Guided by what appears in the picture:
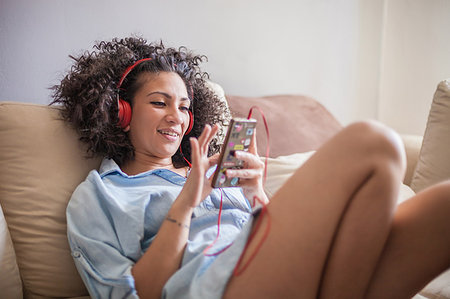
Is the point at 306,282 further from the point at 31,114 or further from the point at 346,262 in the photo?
the point at 31,114

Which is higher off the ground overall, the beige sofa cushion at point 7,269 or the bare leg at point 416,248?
the bare leg at point 416,248

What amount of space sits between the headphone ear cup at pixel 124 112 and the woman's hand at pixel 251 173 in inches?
16.5

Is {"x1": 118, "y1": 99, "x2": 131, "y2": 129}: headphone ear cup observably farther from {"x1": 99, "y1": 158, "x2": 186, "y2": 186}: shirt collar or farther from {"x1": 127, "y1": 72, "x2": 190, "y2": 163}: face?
{"x1": 99, "y1": 158, "x2": 186, "y2": 186}: shirt collar

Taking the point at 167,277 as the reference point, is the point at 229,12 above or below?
above

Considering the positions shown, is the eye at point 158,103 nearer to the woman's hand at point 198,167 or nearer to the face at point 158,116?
the face at point 158,116

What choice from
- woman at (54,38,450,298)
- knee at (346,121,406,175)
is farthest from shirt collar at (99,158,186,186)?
knee at (346,121,406,175)

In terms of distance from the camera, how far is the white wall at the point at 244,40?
139 cm

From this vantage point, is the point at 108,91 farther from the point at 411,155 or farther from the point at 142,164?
the point at 411,155

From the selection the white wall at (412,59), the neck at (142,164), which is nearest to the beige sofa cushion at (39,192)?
the neck at (142,164)

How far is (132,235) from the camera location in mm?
938

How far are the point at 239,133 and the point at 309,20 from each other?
1.42 meters

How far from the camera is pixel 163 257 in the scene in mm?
873

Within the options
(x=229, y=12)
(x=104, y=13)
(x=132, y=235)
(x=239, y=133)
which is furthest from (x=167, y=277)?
(x=229, y=12)

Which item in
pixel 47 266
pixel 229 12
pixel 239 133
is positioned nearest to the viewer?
pixel 239 133
